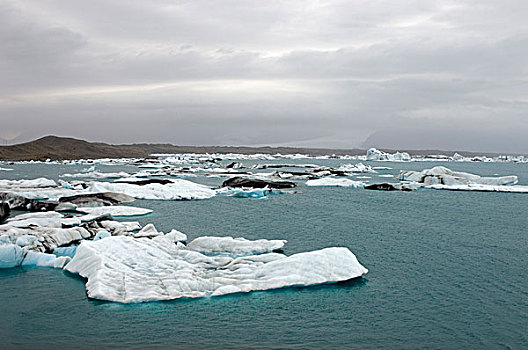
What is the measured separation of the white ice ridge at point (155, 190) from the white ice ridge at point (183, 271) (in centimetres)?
1425

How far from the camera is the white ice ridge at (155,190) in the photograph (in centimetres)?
2512

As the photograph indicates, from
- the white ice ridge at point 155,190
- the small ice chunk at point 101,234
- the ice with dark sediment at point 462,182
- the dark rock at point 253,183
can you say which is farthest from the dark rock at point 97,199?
the ice with dark sediment at point 462,182

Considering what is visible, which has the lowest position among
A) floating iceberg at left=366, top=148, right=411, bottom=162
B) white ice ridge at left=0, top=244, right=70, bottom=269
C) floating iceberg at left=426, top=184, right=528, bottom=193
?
white ice ridge at left=0, top=244, right=70, bottom=269

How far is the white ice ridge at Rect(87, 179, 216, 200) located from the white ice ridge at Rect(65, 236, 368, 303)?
46.7ft

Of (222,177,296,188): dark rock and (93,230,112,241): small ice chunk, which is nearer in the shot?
(93,230,112,241): small ice chunk

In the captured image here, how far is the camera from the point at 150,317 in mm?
7949

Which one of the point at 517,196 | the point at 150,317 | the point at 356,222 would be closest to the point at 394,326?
the point at 150,317

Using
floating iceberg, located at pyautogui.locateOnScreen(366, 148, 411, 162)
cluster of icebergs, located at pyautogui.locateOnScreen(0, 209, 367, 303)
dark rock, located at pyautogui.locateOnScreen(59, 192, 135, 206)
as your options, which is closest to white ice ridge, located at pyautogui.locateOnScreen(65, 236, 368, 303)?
cluster of icebergs, located at pyautogui.locateOnScreen(0, 209, 367, 303)

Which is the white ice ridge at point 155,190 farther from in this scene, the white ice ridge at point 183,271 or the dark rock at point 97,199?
the white ice ridge at point 183,271

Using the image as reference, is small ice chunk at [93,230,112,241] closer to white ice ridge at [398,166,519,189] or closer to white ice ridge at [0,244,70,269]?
white ice ridge at [0,244,70,269]

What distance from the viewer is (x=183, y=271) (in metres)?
9.85

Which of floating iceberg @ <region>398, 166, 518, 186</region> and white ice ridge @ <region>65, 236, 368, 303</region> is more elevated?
floating iceberg @ <region>398, 166, 518, 186</region>

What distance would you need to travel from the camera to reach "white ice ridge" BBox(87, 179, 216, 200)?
989 inches

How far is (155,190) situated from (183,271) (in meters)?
16.9
